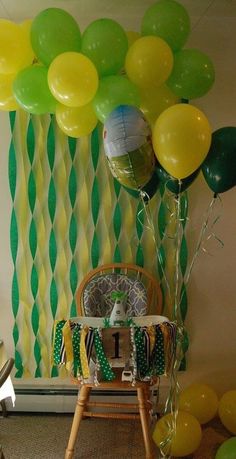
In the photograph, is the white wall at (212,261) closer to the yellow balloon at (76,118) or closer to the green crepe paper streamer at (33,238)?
the green crepe paper streamer at (33,238)

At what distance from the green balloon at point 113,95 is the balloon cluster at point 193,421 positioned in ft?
4.85

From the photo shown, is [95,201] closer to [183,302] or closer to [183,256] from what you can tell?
[183,256]

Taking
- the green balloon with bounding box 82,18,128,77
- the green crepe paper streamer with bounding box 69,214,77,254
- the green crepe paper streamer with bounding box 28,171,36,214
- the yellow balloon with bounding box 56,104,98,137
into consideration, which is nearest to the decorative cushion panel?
the green crepe paper streamer with bounding box 69,214,77,254

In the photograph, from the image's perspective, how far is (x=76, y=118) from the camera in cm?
179

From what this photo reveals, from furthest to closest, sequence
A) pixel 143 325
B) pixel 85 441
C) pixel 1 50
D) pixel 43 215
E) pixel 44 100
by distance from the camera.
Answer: pixel 43 215 < pixel 85 441 < pixel 143 325 < pixel 44 100 < pixel 1 50

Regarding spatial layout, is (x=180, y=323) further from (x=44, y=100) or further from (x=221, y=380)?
(x=44, y=100)

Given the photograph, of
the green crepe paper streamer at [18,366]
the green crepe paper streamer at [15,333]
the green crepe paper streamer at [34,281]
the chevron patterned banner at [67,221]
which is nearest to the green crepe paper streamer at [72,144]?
the chevron patterned banner at [67,221]

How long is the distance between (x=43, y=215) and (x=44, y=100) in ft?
2.57

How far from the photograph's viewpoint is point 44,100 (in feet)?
5.75

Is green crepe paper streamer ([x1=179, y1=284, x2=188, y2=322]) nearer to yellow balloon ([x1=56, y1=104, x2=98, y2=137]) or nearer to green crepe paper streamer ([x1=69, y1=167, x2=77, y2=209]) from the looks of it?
green crepe paper streamer ([x1=69, y1=167, x2=77, y2=209])

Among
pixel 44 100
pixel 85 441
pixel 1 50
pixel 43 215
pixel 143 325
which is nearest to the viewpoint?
pixel 1 50

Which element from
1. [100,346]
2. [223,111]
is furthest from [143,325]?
[223,111]

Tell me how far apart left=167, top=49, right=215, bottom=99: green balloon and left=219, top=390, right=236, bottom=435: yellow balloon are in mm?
1562

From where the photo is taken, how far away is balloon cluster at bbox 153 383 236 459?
78.5 inches
